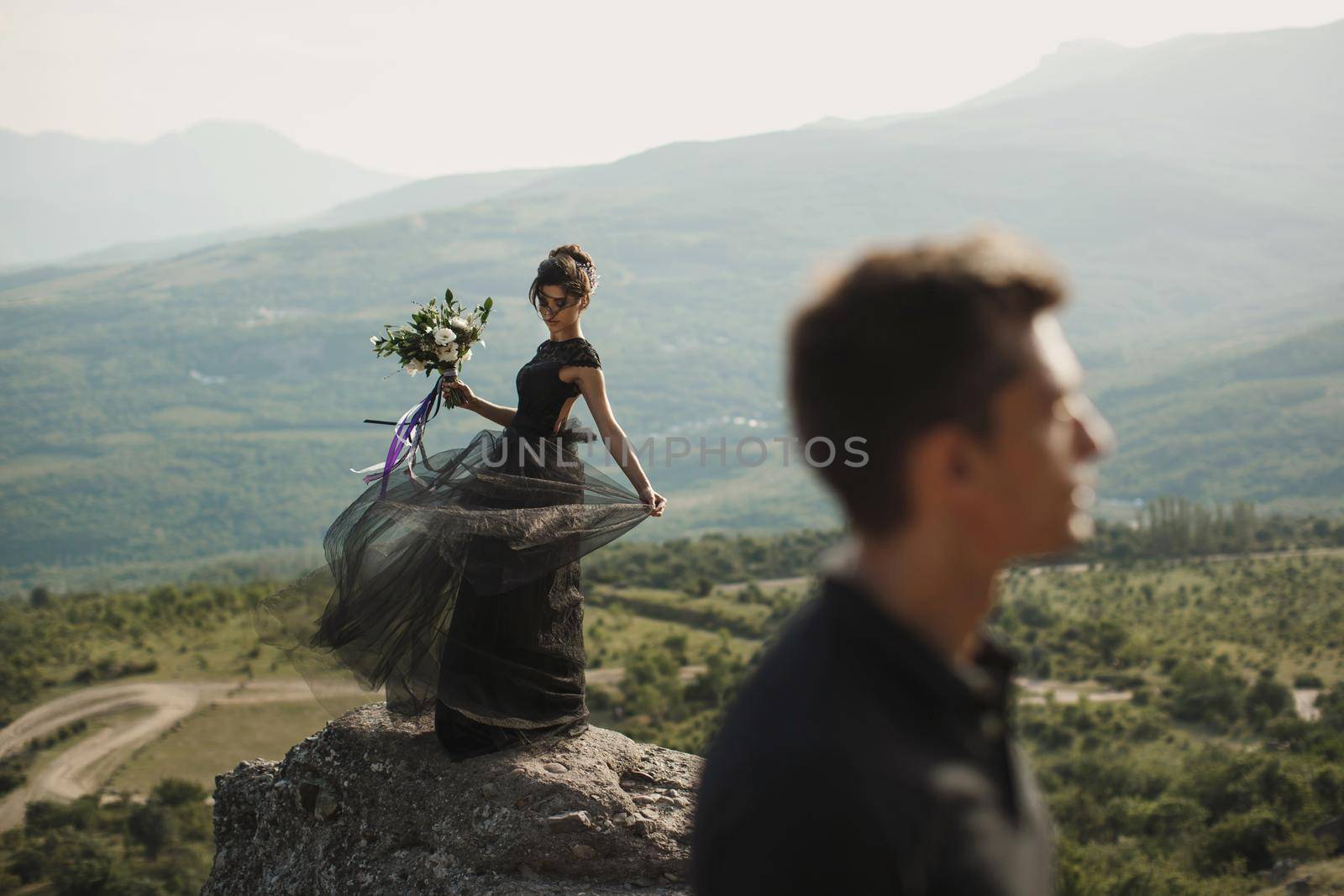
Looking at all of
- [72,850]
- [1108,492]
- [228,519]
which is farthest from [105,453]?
[72,850]

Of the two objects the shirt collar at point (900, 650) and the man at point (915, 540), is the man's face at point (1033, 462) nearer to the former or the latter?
the man at point (915, 540)

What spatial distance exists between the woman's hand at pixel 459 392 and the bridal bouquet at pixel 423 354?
0.02 meters

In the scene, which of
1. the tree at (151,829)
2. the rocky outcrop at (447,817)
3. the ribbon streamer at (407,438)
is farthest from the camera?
the tree at (151,829)

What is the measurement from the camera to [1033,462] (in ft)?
4.41

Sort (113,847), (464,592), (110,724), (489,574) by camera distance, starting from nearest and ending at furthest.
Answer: (489,574), (464,592), (113,847), (110,724)

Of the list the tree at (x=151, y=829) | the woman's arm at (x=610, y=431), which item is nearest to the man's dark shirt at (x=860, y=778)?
the woman's arm at (x=610, y=431)

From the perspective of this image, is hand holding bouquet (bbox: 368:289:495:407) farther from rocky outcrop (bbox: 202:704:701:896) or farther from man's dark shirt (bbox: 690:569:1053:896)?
man's dark shirt (bbox: 690:569:1053:896)

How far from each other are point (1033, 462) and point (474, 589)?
4.57 meters

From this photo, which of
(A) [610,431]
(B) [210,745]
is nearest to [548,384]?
(A) [610,431]

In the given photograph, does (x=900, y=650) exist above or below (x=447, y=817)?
above

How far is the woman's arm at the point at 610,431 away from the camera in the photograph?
588cm

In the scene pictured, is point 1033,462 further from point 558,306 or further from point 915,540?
point 558,306

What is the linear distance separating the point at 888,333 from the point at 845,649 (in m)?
0.36

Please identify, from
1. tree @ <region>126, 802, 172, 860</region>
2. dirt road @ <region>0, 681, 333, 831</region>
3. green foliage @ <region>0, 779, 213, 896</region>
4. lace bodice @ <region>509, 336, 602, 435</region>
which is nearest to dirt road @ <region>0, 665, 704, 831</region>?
dirt road @ <region>0, 681, 333, 831</region>
